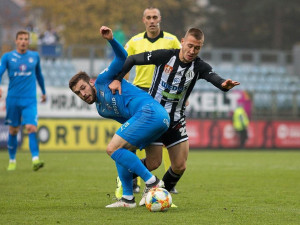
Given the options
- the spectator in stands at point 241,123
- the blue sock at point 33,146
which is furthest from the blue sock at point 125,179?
the spectator in stands at point 241,123

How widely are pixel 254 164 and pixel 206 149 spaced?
709 cm

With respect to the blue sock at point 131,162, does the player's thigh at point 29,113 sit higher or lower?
higher

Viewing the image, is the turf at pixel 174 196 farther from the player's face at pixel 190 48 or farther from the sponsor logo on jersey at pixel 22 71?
the sponsor logo on jersey at pixel 22 71

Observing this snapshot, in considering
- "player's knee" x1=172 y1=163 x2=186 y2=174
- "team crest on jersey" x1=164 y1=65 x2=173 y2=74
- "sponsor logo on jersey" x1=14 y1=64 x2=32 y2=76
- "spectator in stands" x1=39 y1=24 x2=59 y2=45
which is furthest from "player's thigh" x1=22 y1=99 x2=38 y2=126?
"spectator in stands" x1=39 y1=24 x2=59 y2=45

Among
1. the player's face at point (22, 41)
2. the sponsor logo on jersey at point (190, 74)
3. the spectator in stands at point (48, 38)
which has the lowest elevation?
the sponsor logo on jersey at point (190, 74)

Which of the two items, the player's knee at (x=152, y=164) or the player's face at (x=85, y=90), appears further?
the player's knee at (x=152, y=164)

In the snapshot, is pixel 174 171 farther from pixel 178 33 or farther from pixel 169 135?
pixel 178 33

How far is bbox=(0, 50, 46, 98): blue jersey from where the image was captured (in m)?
13.7

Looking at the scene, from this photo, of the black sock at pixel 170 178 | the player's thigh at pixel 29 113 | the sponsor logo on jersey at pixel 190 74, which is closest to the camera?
the sponsor logo on jersey at pixel 190 74

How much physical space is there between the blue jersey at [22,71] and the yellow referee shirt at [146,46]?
400 cm

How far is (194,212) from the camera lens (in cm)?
762

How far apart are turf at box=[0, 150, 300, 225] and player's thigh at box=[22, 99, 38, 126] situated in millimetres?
957

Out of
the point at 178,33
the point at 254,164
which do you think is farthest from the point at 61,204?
the point at 178,33

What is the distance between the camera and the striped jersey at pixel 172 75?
8.11m
